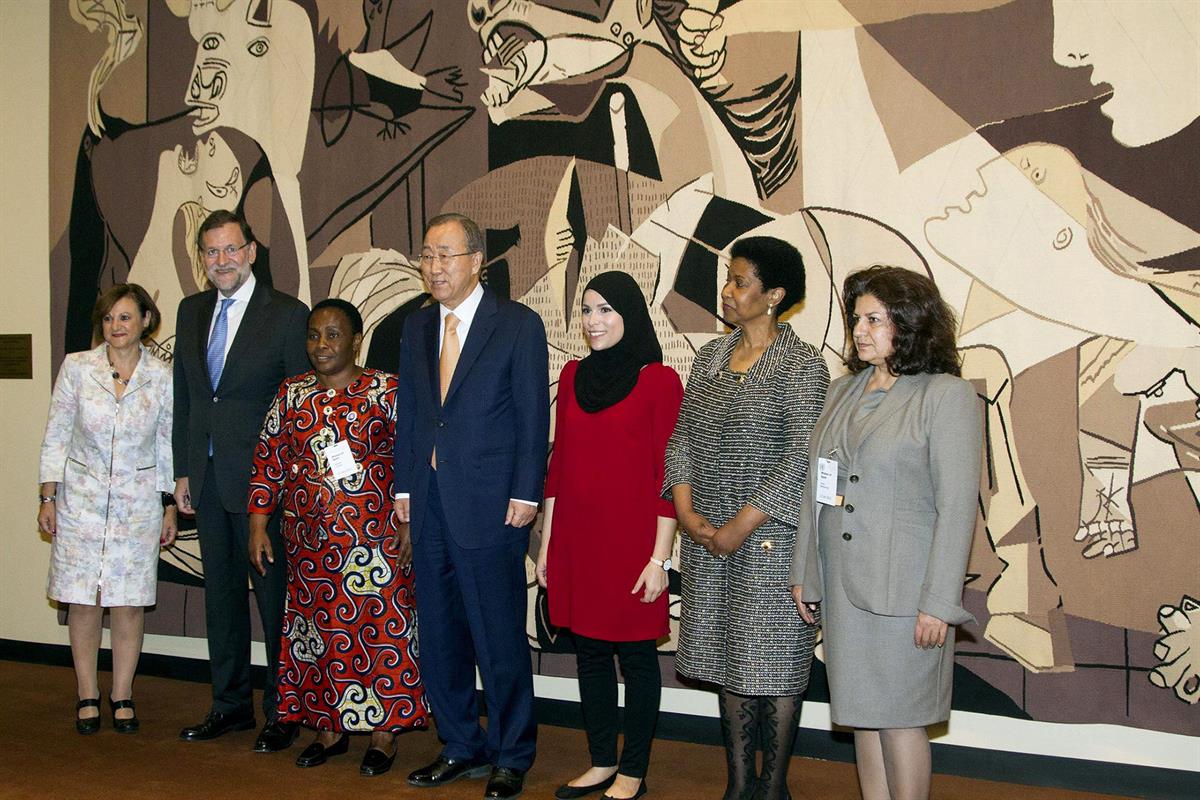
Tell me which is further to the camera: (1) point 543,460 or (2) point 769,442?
(1) point 543,460

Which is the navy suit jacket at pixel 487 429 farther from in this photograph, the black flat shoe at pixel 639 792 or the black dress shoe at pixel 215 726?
the black dress shoe at pixel 215 726

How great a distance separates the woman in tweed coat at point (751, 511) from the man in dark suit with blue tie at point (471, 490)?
1.99ft

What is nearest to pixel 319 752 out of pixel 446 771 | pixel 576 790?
pixel 446 771

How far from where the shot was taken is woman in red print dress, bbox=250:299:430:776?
3.93 m

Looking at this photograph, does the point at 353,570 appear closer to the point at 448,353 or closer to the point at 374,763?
the point at 374,763

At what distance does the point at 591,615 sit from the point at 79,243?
3.87 metres

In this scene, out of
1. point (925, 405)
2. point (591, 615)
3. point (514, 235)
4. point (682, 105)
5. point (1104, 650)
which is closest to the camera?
point (925, 405)

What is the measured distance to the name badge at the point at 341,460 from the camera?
390 cm

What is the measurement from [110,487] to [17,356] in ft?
6.10

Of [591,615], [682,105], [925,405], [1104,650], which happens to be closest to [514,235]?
[682,105]

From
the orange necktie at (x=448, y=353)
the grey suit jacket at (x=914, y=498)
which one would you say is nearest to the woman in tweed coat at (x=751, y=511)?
the grey suit jacket at (x=914, y=498)

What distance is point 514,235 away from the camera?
4.76 m

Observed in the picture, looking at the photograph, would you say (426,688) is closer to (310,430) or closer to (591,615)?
(591,615)

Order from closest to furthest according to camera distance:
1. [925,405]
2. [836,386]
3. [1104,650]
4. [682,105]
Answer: [925,405] → [836,386] → [1104,650] → [682,105]
